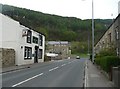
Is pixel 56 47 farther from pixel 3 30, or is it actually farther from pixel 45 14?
pixel 3 30

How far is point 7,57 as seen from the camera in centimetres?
3331

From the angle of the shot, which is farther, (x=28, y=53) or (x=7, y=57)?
(x=28, y=53)

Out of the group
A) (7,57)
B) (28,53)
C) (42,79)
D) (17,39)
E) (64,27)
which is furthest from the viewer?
(64,27)

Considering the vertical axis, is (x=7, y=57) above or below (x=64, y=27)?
below

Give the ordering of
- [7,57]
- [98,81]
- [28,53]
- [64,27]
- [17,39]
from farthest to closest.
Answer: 1. [64,27]
2. [28,53]
3. [17,39]
4. [7,57]
5. [98,81]

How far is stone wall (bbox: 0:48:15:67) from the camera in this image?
31.8 meters

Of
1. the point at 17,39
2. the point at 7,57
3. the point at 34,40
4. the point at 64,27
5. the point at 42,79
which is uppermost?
the point at 64,27

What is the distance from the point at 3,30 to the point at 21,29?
3801 millimetres

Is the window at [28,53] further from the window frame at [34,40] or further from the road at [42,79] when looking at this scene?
the road at [42,79]

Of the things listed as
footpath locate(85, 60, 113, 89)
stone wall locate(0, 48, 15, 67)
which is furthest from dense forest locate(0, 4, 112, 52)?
footpath locate(85, 60, 113, 89)

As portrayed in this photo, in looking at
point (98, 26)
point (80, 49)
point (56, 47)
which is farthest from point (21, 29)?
point (80, 49)

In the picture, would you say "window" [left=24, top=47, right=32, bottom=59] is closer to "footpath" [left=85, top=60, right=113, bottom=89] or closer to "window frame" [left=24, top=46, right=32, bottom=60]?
"window frame" [left=24, top=46, right=32, bottom=60]

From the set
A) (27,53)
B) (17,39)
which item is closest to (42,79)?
(17,39)

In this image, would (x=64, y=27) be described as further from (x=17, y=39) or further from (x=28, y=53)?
(x=17, y=39)
